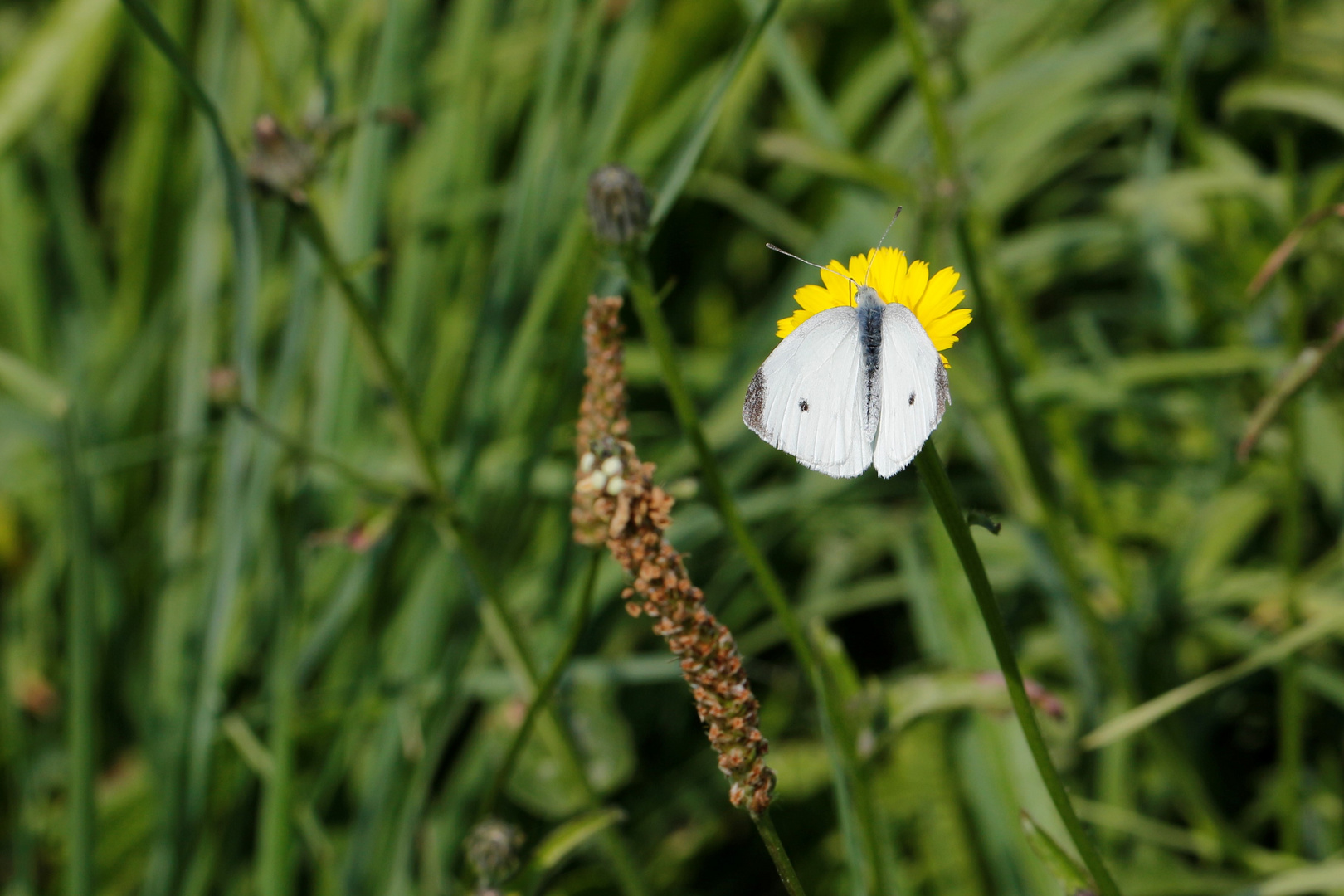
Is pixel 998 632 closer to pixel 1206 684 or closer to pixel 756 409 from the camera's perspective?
pixel 756 409

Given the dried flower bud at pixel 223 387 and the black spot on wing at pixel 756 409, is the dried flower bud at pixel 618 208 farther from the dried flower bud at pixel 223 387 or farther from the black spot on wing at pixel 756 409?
the dried flower bud at pixel 223 387

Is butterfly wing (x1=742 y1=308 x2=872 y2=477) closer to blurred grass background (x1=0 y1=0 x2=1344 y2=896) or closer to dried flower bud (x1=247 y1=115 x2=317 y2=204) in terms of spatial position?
blurred grass background (x1=0 y1=0 x2=1344 y2=896)

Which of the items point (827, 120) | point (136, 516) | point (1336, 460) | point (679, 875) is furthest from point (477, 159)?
point (1336, 460)

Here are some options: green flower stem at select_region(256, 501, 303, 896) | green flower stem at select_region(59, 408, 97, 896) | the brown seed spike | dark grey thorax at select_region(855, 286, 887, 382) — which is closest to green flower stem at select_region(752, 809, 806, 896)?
the brown seed spike

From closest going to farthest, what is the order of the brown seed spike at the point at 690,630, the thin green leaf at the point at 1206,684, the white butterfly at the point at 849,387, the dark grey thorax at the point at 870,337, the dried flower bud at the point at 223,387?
1. the brown seed spike at the point at 690,630
2. the white butterfly at the point at 849,387
3. the dark grey thorax at the point at 870,337
4. the thin green leaf at the point at 1206,684
5. the dried flower bud at the point at 223,387

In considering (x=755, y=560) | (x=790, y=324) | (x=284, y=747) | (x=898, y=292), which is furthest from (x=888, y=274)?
(x=284, y=747)

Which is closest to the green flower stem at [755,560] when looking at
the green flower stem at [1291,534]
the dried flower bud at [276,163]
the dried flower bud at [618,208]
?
the dried flower bud at [618,208]
